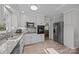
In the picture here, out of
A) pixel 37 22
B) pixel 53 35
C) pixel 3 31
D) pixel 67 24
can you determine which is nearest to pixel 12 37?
pixel 3 31

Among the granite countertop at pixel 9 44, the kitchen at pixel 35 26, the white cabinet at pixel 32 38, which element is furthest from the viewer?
the white cabinet at pixel 32 38

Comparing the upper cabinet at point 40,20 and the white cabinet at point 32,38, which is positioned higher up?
the upper cabinet at point 40,20

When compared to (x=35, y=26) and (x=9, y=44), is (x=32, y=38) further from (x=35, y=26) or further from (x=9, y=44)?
(x=9, y=44)

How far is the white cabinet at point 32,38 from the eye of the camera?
129cm

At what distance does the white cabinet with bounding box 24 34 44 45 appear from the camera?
1.29m

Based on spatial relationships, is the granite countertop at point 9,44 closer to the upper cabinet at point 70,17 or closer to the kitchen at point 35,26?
the kitchen at point 35,26

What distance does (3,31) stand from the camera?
103 centimetres

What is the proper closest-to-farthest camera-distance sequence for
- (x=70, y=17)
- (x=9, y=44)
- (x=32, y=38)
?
(x=9, y=44) → (x=70, y=17) → (x=32, y=38)

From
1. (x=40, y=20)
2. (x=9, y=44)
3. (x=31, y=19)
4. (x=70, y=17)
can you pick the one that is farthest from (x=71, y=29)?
(x=9, y=44)

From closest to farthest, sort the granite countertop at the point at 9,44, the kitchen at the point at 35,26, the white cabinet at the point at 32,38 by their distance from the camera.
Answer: the granite countertop at the point at 9,44 < the kitchen at the point at 35,26 < the white cabinet at the point at 32,38

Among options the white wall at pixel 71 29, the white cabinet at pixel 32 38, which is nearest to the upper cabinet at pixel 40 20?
the white cabinet at pixel 32 38

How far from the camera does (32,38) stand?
54.3 inches

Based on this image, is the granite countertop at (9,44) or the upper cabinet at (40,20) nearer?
the granite countertop at (9,44)
